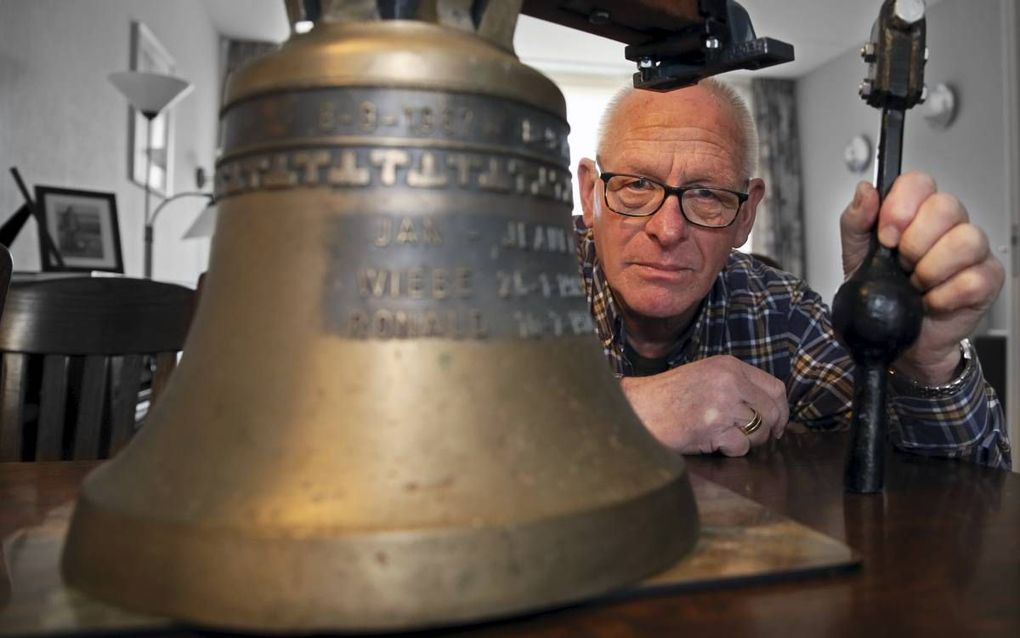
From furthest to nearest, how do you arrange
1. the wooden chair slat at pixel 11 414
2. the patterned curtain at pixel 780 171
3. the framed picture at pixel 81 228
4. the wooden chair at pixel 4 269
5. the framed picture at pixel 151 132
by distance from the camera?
1. the patterned curtain at pixel 780 171
2. the framed picture at pixel 151 132
3. the framed picture at pixel 81 228
4. the wooden chair slat at pixel 11 414
5. the wooden chair at pixel 4 269

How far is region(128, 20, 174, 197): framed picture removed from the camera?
→ 3.80m

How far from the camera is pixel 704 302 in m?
1.50

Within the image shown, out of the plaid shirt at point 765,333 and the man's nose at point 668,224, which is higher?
the man's nose at point 668,224

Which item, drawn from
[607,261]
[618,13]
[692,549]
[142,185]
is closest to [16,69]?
[142,185]

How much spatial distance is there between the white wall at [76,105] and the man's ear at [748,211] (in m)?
2.11

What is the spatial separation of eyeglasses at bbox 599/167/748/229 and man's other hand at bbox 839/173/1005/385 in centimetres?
72

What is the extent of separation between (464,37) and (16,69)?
8.75ft

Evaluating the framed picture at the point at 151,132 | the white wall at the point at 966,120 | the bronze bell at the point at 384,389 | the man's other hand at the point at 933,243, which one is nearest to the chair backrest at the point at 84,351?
the bronze bell at the point at 384,389

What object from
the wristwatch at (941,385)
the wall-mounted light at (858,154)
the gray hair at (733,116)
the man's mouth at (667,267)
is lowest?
the wristwatch at (941,385)

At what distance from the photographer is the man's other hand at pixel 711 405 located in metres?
0.82

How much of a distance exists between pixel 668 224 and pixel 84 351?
3.11ft

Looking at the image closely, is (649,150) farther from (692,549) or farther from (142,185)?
(142,185)

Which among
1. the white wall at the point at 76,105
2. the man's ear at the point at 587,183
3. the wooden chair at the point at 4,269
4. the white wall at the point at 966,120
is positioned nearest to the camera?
the wooden chair at the point at 4,269

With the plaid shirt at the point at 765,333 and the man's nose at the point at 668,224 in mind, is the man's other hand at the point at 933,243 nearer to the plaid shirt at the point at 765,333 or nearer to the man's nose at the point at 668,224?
the plaid shirt at the point at 765,333
